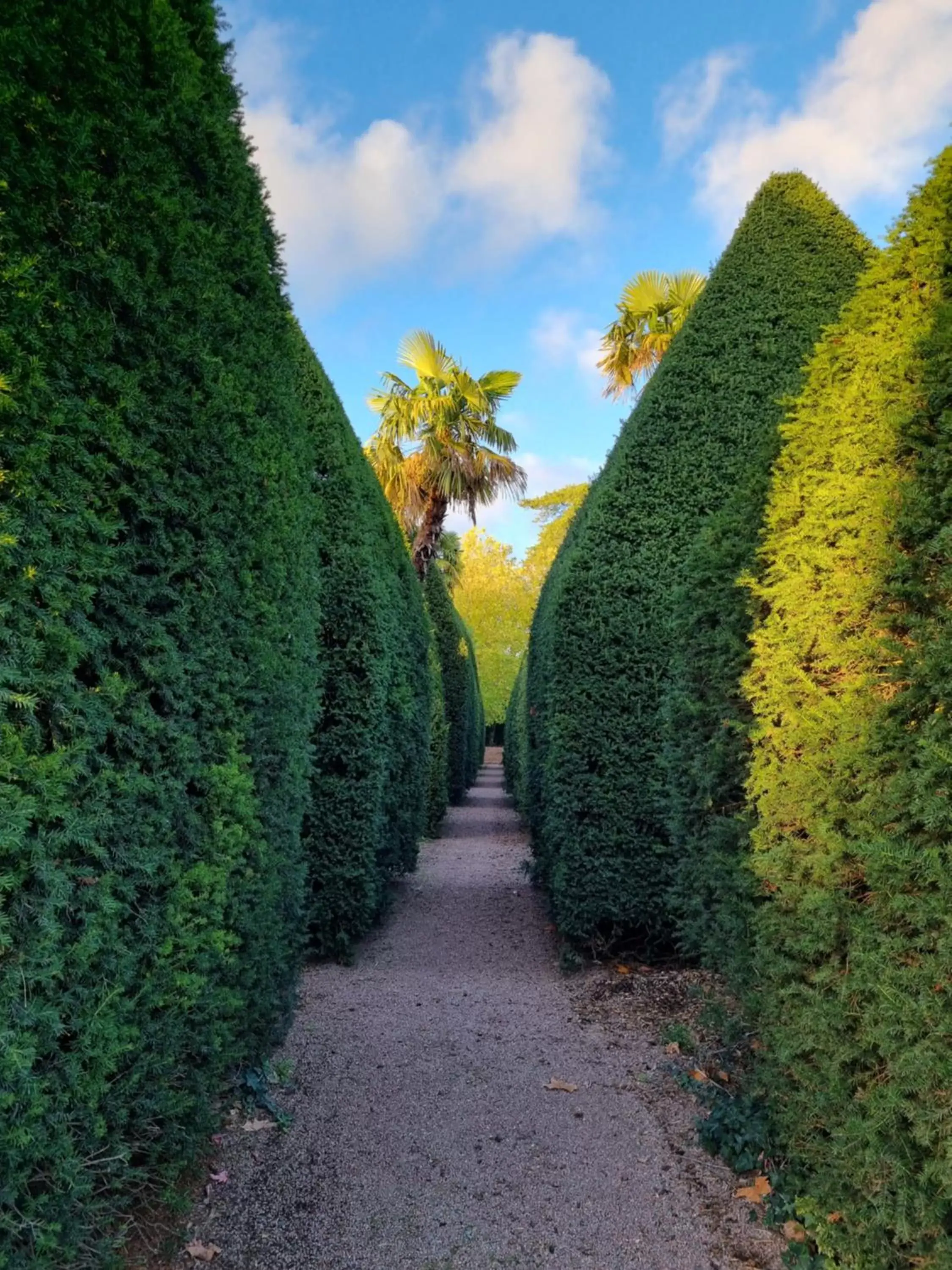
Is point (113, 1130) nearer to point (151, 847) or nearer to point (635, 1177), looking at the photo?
point (151, 847)

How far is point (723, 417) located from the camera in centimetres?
605

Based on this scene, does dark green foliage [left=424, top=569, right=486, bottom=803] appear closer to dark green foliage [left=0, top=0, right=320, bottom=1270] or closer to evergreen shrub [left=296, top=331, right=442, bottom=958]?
evergreen shrub [left=296, top=331, right=442, bottom=958]

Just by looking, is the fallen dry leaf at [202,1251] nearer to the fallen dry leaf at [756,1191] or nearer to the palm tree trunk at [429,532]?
the fallen dry leaf at [756,1191]

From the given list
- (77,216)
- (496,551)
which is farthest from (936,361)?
(496,551)

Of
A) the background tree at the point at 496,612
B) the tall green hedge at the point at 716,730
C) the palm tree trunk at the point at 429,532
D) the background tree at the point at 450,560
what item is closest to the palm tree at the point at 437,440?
the palm tree trunk at the point at 429,532

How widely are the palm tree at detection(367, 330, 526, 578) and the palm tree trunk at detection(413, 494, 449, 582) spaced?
0.01 metres

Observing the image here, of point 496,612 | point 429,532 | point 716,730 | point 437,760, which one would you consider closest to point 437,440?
point 429,532

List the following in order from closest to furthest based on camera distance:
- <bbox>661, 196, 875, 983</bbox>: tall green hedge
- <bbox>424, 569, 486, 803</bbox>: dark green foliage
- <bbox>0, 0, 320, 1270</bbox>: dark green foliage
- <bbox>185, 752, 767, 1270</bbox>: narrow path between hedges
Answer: <bbox>0, 0, 320, 1270</bbox>: dark green foliage < <bbox>185, 752, 767, 1270</bbox>: narrow path between hedges < <bbox>661, 196, 875, 983</bbox>: tall green hedge < <bbox>424, 569, 486, 803</bbox>: dark green foliage

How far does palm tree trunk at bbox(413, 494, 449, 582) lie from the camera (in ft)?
47.8

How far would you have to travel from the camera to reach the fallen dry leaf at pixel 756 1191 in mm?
2904

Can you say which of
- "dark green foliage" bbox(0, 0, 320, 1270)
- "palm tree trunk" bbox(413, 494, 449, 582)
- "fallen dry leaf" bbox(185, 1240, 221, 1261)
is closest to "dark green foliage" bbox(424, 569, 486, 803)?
"palm tree trunk" bbox(413, 494, 449, 582)

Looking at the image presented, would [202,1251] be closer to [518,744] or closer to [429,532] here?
[429,532]

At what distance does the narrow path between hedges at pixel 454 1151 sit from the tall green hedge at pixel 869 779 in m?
0.79

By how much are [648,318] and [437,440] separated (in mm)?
4403
